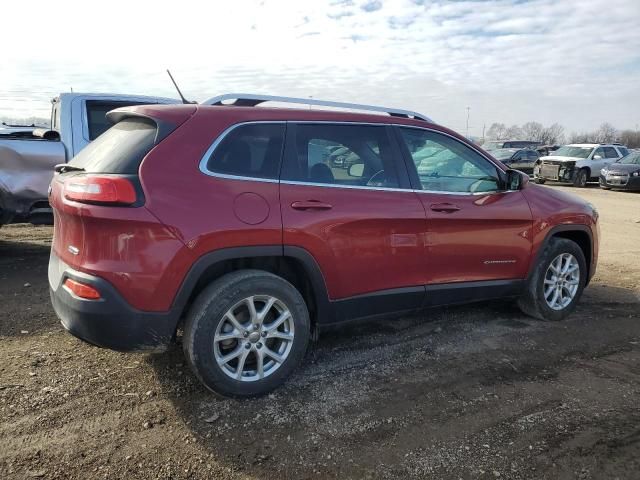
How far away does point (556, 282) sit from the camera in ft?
15.8

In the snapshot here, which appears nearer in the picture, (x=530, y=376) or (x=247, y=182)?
(x=247, y=182)

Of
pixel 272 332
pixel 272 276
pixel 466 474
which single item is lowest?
pixel 466 474

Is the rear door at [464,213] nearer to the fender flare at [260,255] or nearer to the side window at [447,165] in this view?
the side window at [447,165]

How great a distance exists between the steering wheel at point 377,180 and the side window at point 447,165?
1.08 feet

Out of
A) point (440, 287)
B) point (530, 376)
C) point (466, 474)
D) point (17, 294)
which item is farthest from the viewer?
point (17, 294)

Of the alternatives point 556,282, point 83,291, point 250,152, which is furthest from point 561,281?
point 83,291

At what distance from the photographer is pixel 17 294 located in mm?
5141

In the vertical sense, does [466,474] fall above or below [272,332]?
below

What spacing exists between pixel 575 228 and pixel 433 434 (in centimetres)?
281

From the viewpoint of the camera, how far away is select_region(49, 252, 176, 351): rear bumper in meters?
2.86

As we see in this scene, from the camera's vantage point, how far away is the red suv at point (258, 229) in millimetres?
2900

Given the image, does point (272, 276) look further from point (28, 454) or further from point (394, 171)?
point (28, 454)

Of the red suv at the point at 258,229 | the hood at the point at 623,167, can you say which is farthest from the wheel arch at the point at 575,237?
the hood at the point at 623,167

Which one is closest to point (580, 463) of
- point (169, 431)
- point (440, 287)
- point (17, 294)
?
point (440, 287)
